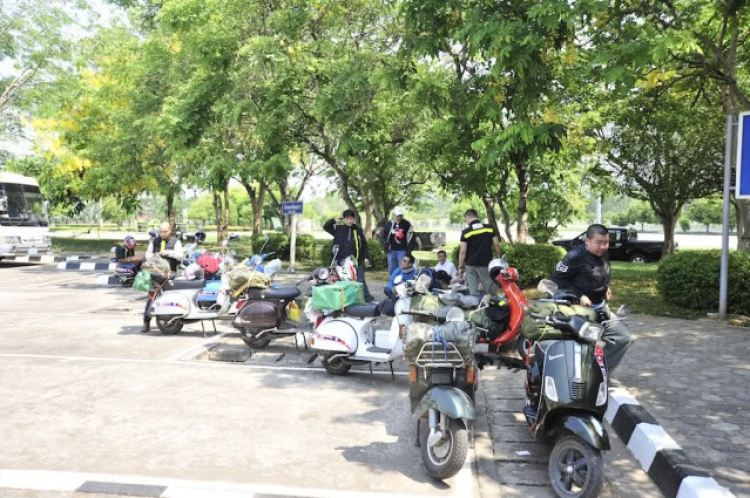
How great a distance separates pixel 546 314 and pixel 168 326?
6.19 m

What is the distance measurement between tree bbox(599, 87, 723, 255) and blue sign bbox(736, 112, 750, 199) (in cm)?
679

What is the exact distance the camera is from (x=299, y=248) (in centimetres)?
2128

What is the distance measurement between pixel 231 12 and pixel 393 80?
19.7 feet

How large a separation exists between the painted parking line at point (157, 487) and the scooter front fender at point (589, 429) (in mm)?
815

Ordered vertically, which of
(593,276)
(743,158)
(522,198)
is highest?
(743,158)

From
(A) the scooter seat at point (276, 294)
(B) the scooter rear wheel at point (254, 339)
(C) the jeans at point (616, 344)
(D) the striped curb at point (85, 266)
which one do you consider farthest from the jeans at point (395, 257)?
(D) the striped curb at point (85, 266)

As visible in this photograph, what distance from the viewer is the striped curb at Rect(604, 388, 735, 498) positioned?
11.8ft

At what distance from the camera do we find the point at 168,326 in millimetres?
8695

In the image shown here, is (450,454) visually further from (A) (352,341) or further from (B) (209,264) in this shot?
(B) (209,264)

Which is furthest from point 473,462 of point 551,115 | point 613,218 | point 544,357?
point 613,218

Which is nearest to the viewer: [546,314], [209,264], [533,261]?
[546,314]

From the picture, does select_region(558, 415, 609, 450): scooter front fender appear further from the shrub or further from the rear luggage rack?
the shrub

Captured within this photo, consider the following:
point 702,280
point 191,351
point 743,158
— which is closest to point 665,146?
point 702,280

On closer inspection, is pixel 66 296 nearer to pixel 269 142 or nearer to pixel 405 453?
pixel 269 142
